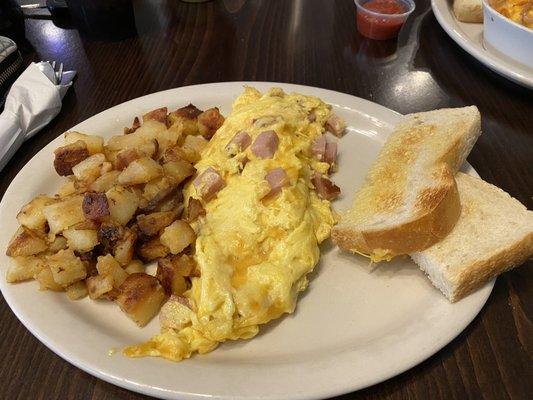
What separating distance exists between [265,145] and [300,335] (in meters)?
0.83

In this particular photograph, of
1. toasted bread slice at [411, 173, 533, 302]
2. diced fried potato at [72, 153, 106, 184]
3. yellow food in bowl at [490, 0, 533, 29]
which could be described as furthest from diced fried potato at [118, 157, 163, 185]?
yellow food in bowl at [490, 0, 533, 29]

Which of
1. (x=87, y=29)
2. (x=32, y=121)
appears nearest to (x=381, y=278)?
(x=32, y=121)

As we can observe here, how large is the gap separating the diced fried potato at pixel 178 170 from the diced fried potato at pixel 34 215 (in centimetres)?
52

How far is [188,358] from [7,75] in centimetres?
241

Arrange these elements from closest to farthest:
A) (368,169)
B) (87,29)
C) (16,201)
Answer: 1. (16,201)
2. (368,169)
3. (87,29)

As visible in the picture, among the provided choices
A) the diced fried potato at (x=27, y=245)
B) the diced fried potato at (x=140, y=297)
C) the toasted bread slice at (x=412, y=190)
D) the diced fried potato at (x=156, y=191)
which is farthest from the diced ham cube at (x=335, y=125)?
the diced fried potato at (x=27, y=245)

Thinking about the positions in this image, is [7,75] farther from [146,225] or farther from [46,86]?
[146,225]

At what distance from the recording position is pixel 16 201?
7.17 ft

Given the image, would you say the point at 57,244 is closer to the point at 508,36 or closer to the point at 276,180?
the point at 276,180

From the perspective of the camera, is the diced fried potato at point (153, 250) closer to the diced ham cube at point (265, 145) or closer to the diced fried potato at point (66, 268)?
the diced fried potato at point (66, 268)

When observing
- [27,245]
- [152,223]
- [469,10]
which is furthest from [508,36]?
[27,245]

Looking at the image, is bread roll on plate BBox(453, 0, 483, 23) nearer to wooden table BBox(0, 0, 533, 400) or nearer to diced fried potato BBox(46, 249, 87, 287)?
wooden table BBox(0, 0, 533, 400)

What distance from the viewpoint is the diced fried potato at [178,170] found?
213cm

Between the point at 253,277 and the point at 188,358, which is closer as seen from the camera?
the point at 188,358
